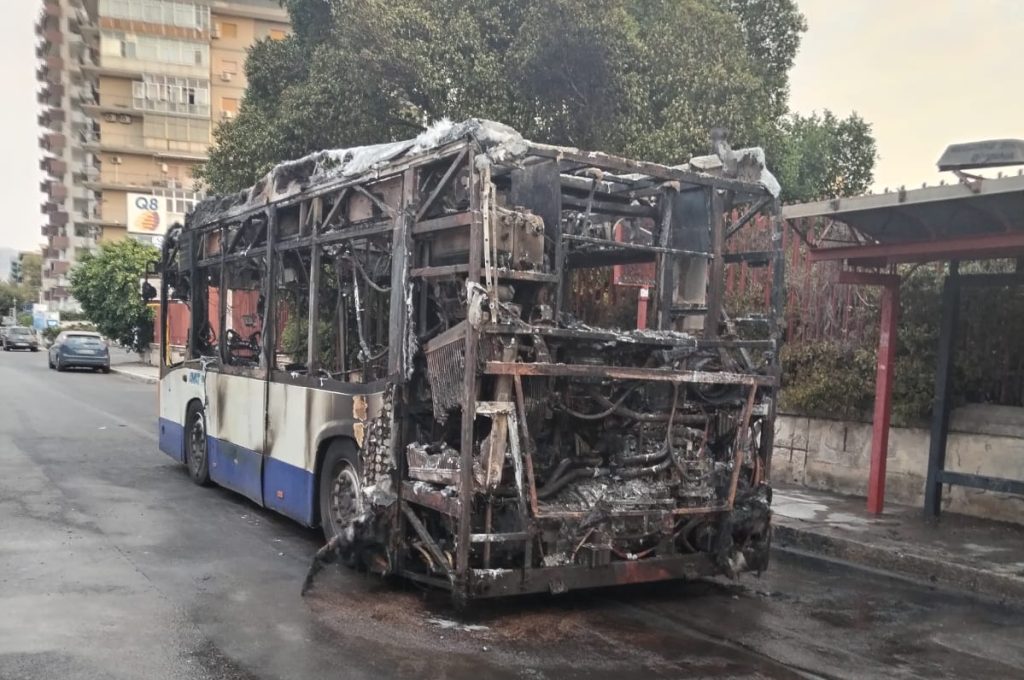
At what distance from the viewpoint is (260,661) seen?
15.0 ft

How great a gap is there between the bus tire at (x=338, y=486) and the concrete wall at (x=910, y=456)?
626 cm

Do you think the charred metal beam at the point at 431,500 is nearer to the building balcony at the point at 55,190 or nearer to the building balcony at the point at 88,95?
the building balcony at the point at 88,95

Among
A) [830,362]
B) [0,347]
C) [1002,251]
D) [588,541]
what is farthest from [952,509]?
[0,347]

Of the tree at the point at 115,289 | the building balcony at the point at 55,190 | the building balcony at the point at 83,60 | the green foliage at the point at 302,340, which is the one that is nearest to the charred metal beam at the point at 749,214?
the green foliage at the point at 302,340

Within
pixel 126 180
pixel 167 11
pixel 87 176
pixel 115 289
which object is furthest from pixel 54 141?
pixel 115 289

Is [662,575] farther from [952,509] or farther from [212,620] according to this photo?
[952,509]

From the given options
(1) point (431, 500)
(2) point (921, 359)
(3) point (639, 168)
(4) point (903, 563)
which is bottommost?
(4) point (903, 563)

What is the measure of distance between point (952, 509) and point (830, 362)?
82.4 inches

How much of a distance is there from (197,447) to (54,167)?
8995 centimetres

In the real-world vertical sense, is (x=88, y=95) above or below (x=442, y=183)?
above

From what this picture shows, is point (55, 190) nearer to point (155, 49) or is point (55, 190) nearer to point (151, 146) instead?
point (151, 146)

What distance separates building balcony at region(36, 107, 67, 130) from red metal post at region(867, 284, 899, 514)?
300ft

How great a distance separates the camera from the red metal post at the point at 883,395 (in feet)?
28.4

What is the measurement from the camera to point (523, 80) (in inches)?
577
